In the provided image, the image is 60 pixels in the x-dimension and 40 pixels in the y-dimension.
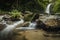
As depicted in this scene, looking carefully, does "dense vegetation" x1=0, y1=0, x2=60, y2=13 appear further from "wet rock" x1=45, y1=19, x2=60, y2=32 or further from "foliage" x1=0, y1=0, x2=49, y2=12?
"wet rock" x1=45, y1=19, x2=60, y2=32

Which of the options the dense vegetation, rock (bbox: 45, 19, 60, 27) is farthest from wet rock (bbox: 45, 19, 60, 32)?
the dense vegetation

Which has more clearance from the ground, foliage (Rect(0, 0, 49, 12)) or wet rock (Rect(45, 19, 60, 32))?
foliage (Rect(0, 0, 49, 12))

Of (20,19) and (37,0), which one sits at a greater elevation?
(37,0)

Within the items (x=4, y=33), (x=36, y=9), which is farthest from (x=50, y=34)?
(x=36, y=9)

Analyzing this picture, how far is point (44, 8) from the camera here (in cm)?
1683

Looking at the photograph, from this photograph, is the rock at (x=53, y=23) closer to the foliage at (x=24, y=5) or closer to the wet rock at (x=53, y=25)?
the wet rock at (x=53, y=25)

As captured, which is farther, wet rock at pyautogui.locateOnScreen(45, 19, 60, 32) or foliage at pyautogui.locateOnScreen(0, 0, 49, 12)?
foliage at pyautogui.locateOnScreen(0, 0, 49, 12)

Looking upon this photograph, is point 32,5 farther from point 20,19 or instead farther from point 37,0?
point 20,19

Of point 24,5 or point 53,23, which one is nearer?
point 53,23

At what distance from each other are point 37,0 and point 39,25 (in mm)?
6578

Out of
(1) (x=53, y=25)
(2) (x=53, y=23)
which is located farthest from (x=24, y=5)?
(1) (x=53, y=25)

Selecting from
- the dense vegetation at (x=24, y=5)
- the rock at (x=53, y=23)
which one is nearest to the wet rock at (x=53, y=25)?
the rock at (x=53, y=23)

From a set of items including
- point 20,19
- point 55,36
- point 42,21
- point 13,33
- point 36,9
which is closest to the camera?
point 55,36

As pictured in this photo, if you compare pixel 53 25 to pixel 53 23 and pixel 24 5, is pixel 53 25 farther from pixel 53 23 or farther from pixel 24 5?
pixel 24 5
